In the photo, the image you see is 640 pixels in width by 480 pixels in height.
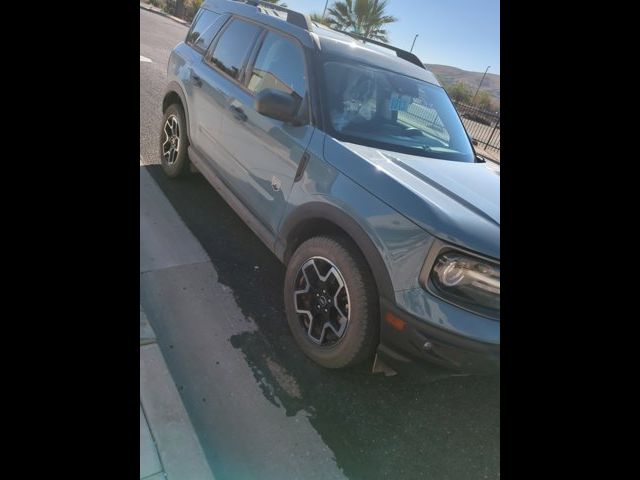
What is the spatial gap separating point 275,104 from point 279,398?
1758 millimetres

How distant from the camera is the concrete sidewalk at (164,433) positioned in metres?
1.82

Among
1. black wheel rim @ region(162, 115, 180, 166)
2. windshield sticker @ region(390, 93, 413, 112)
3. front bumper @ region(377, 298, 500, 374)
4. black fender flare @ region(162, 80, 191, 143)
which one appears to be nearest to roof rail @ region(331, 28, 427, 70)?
windshield sticker @ region(390, 93, 413, 112)

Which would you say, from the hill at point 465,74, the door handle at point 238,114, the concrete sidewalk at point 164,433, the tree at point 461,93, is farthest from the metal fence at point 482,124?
the concrete sidewalk at point 164,433

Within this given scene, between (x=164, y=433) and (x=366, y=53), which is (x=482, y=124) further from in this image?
(x=164, y=433)

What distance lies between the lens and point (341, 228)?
2.28m

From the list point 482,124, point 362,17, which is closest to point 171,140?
point 482,124

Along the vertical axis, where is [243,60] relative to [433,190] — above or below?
above

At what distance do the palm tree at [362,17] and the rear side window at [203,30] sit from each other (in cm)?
1370

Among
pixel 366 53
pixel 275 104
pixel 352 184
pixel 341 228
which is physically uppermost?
pixel 366 53
